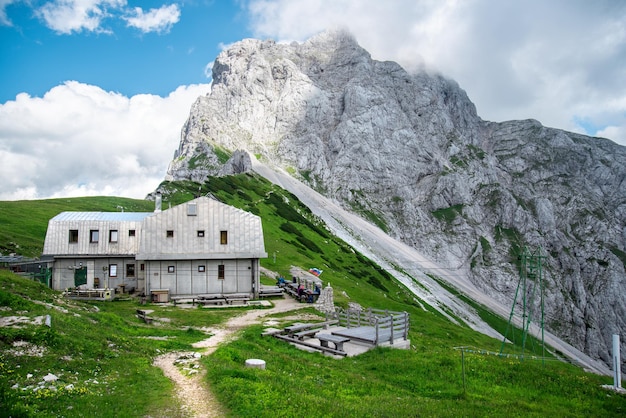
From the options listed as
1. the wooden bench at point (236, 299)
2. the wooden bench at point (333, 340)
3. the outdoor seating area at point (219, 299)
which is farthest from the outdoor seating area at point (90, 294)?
the wooden bench at point (333, 340)

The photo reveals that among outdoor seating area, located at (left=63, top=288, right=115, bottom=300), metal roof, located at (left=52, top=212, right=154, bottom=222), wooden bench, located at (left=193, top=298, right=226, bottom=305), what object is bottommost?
wooden bench, located at (left=193, top=298, right=226, bottom=305)

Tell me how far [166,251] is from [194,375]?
2546 cm

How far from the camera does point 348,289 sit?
2516 inches

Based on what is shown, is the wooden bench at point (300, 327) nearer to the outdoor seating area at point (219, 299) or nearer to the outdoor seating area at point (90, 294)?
the outdoor seating area at point (219, 299)

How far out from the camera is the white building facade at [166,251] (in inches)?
1550

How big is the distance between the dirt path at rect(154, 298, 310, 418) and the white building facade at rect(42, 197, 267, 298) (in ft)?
41.3

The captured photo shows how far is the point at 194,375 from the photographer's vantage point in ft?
51.5

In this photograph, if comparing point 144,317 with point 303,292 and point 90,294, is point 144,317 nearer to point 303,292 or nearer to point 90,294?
point 90,294

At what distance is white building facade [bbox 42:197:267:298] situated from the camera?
1550 inches

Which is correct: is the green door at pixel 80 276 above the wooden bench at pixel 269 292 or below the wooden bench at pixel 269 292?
above

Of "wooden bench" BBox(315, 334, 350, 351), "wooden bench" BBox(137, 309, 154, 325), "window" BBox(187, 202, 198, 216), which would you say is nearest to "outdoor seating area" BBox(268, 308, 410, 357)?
"wooden bench" BBox(315, 334, 350, 351)

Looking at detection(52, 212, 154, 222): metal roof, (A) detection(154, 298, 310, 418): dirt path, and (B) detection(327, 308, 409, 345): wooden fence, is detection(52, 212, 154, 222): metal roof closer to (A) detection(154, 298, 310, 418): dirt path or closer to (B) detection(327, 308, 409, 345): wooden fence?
(A) detection(154, 298, 310, 418): dirt path

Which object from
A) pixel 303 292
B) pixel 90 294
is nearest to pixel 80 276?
pixel 90 294

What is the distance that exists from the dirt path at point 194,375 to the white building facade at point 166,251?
12575 mm
